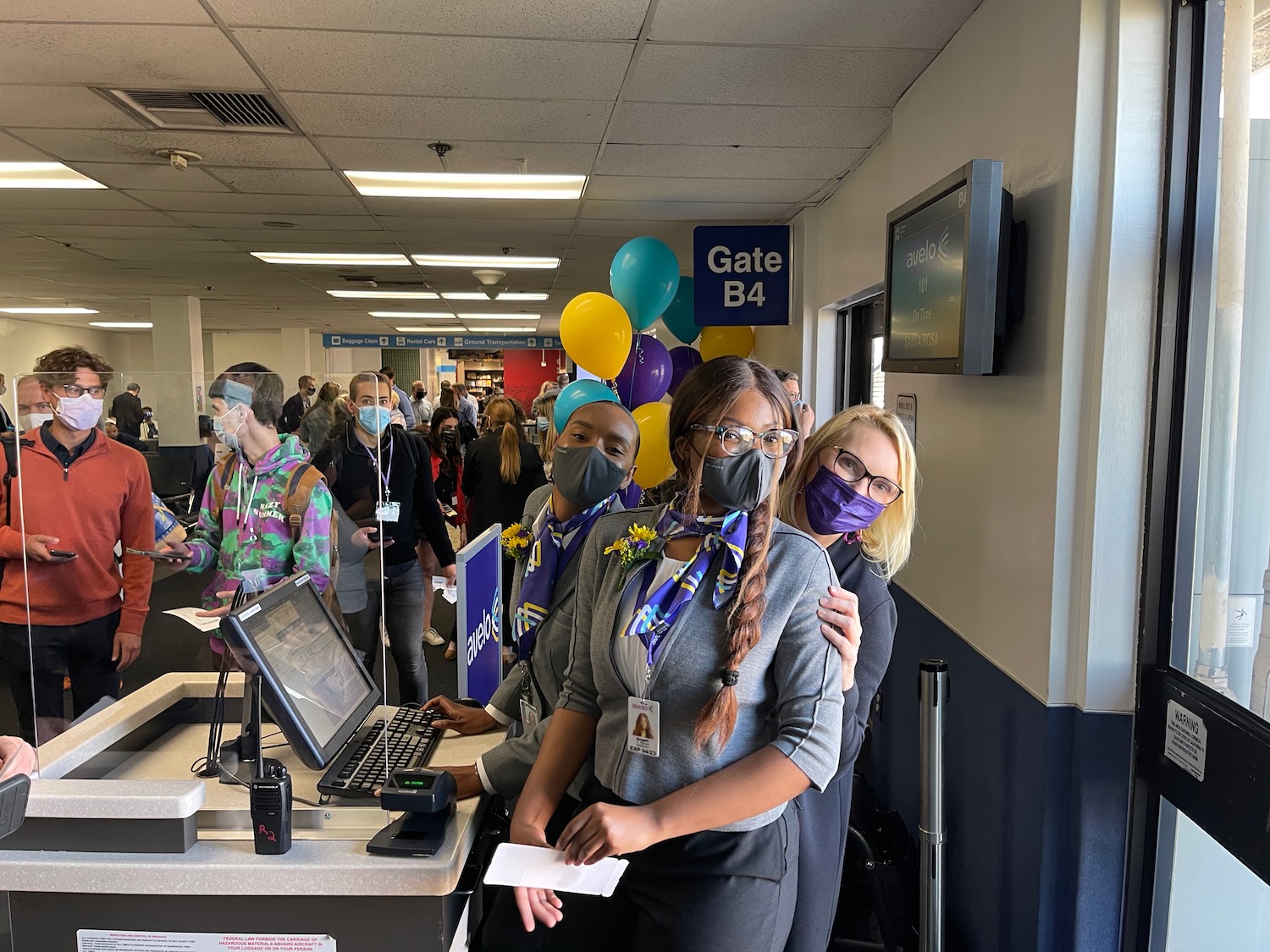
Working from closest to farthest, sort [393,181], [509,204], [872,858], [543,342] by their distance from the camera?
[872,858] < [393,181] < [509,204] < [543,342]

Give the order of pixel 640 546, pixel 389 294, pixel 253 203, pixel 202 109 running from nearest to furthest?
pixel 640 546 < pixel 202 109 < pixel 253 203 < pixel 389 294

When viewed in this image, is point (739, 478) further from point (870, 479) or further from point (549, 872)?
point (870, 479)

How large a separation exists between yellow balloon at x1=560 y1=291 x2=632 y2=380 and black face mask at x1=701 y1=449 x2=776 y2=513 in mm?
2551

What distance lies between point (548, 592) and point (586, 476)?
0.30 metres

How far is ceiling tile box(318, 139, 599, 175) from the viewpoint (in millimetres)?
3707

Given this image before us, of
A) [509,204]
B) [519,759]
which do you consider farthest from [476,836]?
[509,204]

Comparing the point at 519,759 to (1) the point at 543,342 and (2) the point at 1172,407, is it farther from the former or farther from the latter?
(1) the point at 543,342

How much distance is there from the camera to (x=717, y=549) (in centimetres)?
129

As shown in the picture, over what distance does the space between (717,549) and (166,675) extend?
4.26 feet

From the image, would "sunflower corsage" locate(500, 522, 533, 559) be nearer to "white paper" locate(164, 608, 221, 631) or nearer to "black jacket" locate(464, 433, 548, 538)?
→ "white paper" locate(164, 608, 221, 631)

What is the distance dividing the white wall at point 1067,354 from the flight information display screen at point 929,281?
0.16 meters

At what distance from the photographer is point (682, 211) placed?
506 cm

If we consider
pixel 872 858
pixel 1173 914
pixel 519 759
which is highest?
pixel 519 759

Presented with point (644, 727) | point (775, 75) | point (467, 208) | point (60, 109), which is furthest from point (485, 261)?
point (644, 727)
